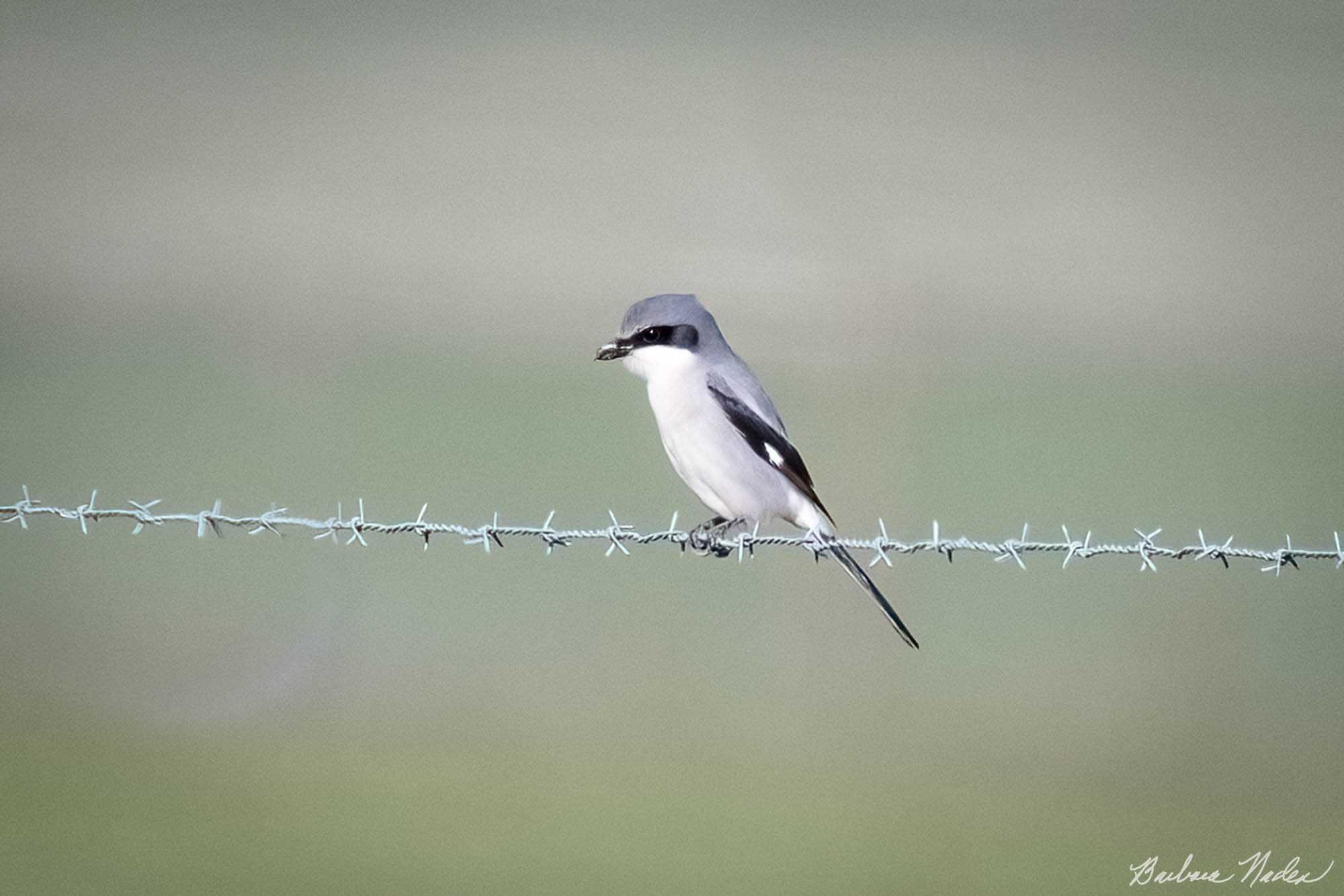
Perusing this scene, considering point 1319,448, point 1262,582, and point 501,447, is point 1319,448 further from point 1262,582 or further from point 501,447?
point 501,447

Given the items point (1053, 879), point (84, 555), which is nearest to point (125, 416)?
point (84, 555)

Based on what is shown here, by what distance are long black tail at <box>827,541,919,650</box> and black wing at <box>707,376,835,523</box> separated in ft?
0.44

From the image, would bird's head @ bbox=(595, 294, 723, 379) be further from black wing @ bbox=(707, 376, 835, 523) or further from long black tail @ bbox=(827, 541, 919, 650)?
long black tail @ bbox=(827, 541, 919, 650)

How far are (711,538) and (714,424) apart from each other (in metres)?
0.36

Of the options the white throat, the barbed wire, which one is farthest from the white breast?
the barbed wire

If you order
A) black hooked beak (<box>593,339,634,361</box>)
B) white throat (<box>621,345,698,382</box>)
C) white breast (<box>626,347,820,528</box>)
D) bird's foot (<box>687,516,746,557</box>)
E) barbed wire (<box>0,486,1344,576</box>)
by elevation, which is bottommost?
barbed wire (<box>0,486,1344,576</box>)

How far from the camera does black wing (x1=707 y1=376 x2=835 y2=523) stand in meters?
3.67

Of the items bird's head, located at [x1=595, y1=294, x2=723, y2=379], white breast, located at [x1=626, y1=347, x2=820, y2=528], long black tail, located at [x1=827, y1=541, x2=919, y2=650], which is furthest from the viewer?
bird's head, located at [x1=595, y1=294, x2=723, y2=379]

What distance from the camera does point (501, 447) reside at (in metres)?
13.5

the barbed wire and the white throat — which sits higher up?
the white throat

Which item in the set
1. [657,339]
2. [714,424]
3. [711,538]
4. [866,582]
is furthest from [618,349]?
[866,582]

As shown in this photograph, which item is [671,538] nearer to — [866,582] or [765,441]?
[765,441]

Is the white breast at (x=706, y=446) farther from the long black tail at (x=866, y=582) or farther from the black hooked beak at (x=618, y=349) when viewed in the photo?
the long black tail at (x=866, y=582)

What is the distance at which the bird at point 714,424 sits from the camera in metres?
3.66
